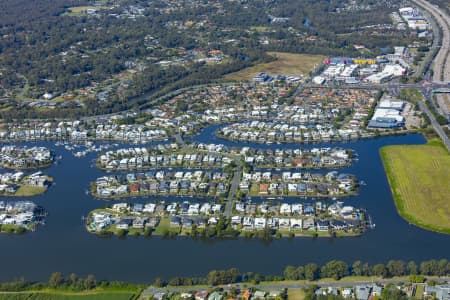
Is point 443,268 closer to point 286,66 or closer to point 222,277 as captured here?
point 222,277

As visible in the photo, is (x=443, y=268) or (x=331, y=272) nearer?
(x=443, y=268)

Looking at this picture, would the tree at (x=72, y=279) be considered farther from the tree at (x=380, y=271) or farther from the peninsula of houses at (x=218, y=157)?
the tree at (x=380, y=271)

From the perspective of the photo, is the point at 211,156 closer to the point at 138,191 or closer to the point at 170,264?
the point at 138,191

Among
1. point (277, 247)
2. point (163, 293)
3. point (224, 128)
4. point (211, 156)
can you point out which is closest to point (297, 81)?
point (224, 128)

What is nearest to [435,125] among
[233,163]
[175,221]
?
[233,163]

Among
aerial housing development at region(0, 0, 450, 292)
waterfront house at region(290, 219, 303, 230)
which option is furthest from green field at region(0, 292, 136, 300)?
waterfront house at region(290, 219, 303, 230)

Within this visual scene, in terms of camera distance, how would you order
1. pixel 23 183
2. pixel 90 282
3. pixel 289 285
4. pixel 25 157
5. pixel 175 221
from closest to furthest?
pixel 289 285 → pixel 90 282 → pixel 175 221 → pixel 23 183 → pixel 25 157

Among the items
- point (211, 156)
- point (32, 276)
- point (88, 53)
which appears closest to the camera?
point (32, 276)
